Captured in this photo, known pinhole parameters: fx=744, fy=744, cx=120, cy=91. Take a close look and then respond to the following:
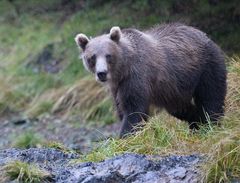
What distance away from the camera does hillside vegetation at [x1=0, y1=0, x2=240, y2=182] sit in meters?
13.2

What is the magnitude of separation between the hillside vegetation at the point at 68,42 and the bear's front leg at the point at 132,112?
0.56 m

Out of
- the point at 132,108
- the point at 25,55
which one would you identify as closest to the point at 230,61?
the point at 132,108

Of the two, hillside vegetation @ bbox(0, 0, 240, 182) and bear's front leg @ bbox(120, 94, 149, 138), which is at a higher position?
bear's front leg @ bbox(120, 94, 149, 138)

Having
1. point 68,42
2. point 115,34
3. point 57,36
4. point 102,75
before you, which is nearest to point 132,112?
point 102,75

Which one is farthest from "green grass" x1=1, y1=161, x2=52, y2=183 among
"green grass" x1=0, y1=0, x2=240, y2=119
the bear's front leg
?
"green grass" x1=0, y1=0, x2=240, y2=119

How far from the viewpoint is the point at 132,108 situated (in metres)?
8.23

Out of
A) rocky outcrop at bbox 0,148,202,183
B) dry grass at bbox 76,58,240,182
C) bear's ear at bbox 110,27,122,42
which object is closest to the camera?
dry grass at bbox 76,58,240,182

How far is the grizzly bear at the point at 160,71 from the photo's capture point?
8297 millimetres

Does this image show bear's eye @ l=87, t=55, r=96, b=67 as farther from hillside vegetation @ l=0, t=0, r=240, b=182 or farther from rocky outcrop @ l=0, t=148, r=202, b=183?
rocky outcrop @ l=0, t=148, r=202, b=183

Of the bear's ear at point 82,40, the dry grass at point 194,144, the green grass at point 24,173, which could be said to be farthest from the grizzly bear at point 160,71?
the green grass at point 24,173

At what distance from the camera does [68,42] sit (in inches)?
636

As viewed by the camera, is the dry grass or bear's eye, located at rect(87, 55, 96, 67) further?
bear's eye, located at rect(87, 55, 96, 67)

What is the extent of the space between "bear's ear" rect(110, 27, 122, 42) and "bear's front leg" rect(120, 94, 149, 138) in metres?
0.74

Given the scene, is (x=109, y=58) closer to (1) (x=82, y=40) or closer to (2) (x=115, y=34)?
(2) (x=115, y=34)
